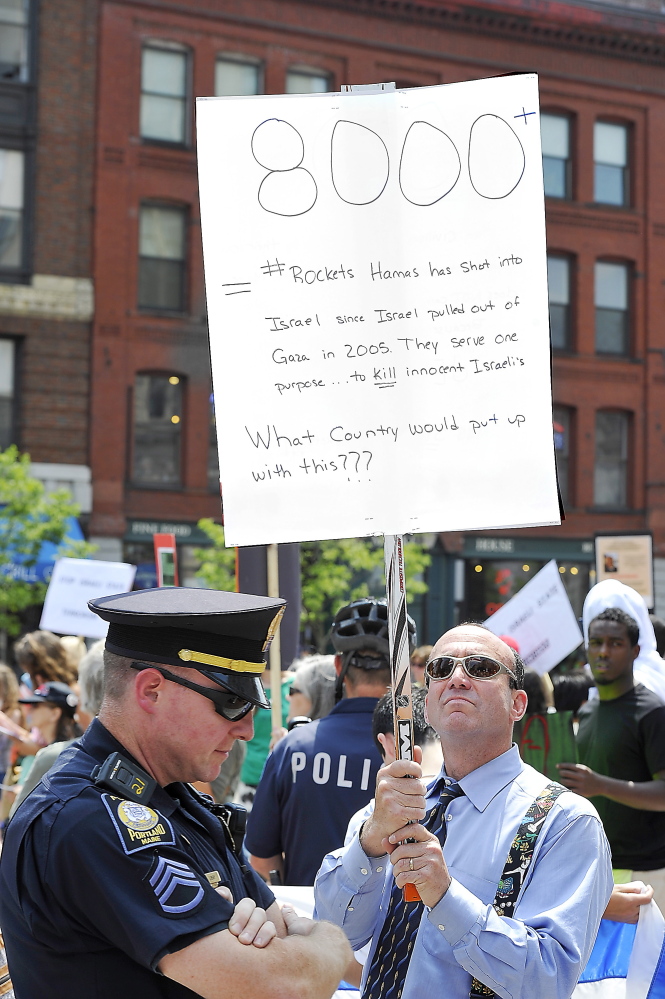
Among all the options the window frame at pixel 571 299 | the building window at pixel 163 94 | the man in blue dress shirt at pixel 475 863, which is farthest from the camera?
the window frame at pixel 571 299

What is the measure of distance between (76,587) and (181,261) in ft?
51.8

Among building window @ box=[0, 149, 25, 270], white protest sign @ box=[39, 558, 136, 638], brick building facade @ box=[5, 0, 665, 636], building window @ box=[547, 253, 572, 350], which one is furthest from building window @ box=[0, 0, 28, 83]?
white protest sign @ box=[39, 558, 136, 638]

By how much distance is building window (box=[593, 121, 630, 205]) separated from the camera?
90.8ft

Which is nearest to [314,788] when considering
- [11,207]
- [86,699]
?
[86,699]

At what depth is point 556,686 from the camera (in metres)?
7.33

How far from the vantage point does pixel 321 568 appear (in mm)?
21656

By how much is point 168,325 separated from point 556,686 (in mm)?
17756

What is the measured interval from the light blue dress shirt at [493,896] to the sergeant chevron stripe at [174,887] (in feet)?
2.44

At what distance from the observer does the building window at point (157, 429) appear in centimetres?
2375

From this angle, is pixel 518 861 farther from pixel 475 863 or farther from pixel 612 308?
pixel 612 308

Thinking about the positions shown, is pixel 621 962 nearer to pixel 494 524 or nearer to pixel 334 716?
pixel 334 716

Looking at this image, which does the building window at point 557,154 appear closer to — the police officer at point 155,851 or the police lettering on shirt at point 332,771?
the police lettering on shirt at point 332,771

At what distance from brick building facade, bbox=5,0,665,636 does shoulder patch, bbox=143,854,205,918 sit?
20725mm

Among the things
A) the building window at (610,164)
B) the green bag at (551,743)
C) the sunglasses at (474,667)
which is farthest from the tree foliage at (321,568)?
the sunglasses at (474,667)
